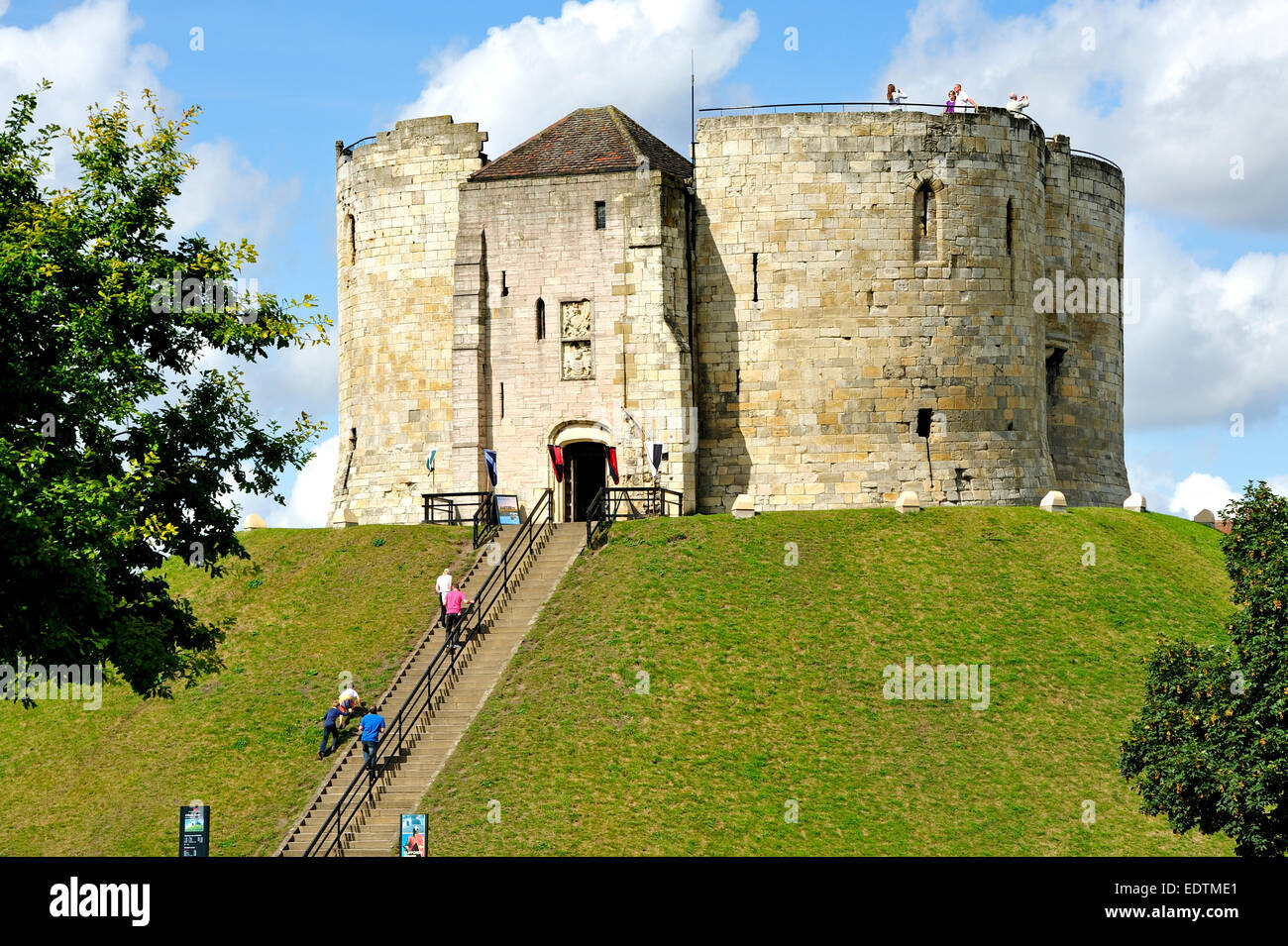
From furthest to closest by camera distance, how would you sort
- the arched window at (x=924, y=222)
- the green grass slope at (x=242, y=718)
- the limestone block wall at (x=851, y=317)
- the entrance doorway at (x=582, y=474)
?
the arched window at (x=924, y=222) < the limestone block wall at (x=851, y=317) < the entrance doorway at (x=582, y=474) < the green grass slope at (x=242, y=718)

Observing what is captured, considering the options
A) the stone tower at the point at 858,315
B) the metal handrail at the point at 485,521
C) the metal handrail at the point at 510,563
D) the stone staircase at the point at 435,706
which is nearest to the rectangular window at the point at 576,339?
the metal handrail at the point at 510,563

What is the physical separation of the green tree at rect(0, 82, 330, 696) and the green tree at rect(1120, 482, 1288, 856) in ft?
52.4

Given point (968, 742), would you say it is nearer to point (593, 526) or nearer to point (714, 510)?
point (593, 526)

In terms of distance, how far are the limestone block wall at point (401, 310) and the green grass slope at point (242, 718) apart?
5.85 metres

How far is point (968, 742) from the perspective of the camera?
34500 millimetres

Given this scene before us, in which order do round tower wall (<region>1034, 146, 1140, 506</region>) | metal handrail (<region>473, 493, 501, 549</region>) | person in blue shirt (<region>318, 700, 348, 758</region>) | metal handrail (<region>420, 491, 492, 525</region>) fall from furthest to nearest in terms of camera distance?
round tower wall (<region>1034, 146, 1140, 506</region>), metal handrail (<region>420, 491, 492, 525</region>), metal handrail (<region>473, 493, 501, 549</region>), person in blue shirt (<region>318, 700, 348, 758</region>)

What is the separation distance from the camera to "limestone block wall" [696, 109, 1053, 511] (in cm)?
4969

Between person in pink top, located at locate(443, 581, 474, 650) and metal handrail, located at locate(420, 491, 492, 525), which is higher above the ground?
metal handrail, located at locate(420, 491, 492, 525)

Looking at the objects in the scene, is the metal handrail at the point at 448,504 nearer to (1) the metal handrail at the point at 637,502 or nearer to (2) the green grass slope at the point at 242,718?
(2) the green grass slope at the point at 242,718

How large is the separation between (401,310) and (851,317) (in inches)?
577

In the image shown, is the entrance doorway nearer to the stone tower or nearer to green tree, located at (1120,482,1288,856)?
the stone tower

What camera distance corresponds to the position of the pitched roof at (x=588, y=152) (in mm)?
49688

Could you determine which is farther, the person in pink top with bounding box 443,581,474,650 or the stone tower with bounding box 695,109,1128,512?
the stone tower with bounding box 695,109,1128,512

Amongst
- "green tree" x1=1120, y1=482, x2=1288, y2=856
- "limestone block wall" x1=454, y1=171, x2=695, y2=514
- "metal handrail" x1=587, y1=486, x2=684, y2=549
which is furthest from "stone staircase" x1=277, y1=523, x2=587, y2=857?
"green tree" x1=1120, y1=482, x2=1288, y2=856
